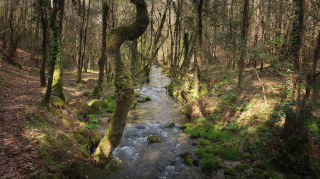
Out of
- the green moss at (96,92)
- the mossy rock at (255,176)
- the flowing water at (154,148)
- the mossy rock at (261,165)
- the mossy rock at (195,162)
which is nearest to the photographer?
the mossy rock at (255,176)

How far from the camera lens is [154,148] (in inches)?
324

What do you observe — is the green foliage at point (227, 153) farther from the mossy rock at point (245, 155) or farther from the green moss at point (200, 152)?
the green moss at point (200, 152)

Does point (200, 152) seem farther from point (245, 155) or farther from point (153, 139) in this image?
point (153, 139)

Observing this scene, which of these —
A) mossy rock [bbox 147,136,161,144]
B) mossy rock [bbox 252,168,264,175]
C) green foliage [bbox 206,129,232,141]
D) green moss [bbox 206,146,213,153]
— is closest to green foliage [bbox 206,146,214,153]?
green moss [bbox 206,146,213,153]

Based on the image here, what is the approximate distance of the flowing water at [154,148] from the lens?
6508 mm

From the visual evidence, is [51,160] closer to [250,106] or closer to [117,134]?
[117,134]

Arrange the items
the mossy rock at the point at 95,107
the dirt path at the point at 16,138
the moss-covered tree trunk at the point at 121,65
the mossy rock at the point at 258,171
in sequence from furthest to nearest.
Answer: the mossy rock at the point at 95,107 < the mossy rock at the point at 258,171 < the moss-covered tree trunk at the point at 121,65 < the dirt path at the point at 16,138

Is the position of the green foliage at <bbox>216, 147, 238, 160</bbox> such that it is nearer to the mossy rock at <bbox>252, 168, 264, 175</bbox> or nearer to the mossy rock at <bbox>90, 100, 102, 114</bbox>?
the mossy rock at <bbox>252, 168, 264, 175</bbox>

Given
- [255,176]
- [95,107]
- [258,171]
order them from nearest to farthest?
[255,176], [258,171], [95,107]

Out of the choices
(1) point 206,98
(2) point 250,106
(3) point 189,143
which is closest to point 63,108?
(3) point 189,143

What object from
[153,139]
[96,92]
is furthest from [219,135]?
[96,92]

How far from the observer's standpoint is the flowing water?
651 cm

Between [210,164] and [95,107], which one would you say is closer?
[210,164]

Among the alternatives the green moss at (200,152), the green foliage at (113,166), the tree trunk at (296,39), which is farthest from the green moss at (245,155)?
the green foliage at (113,166)
